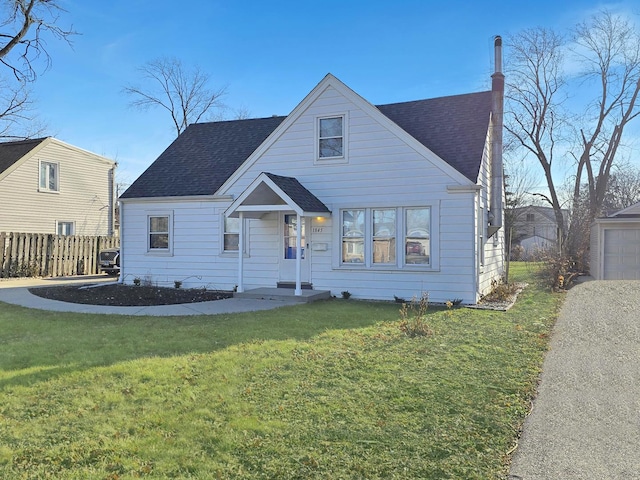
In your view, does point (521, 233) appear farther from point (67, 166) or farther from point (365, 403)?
point (365, 403)

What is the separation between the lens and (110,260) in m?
20.9

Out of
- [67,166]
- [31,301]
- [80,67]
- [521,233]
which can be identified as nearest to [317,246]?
[31,301]

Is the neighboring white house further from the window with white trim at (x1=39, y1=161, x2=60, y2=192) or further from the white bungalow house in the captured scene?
the white bungalow house

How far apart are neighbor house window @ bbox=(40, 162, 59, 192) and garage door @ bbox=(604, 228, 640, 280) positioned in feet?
86.8

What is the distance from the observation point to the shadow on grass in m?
6.13

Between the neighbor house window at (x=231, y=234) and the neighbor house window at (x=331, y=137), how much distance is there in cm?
339

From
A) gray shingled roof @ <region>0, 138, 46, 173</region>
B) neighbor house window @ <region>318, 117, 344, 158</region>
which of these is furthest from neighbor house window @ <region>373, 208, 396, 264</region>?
gray shingled roof @ <region>0, 138, 46, 173</region>

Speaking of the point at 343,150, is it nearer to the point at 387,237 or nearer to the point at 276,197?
the point at 276,197

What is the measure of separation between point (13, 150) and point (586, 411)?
90.7 feet

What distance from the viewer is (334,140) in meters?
13.2

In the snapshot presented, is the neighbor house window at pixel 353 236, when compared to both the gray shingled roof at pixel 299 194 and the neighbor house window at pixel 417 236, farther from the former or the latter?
the neighbor house window at pixel 417 236

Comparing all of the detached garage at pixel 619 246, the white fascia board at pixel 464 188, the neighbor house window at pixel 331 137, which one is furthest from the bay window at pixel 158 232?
the detached garage at pixel 619 246

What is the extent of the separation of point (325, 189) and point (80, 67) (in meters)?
11.2

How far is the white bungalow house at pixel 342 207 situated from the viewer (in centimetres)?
1195
